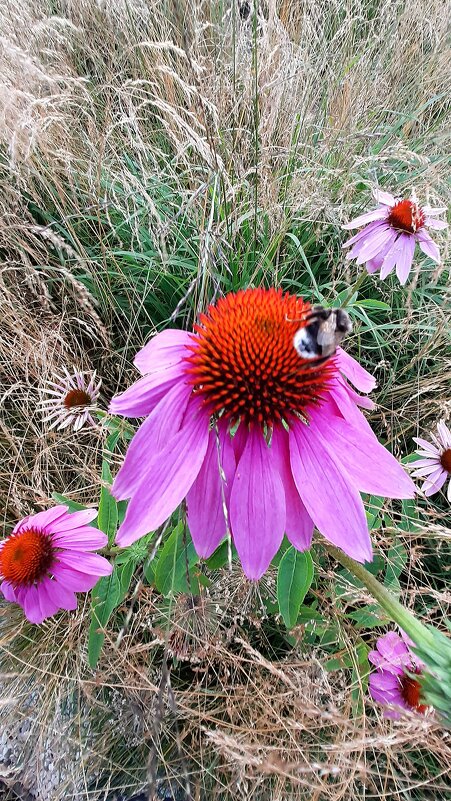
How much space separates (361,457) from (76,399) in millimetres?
676

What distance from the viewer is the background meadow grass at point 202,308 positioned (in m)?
0.95

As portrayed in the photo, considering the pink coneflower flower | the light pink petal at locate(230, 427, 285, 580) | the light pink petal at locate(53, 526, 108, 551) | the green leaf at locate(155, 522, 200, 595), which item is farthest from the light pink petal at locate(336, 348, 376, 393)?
the light pink petal at locate(53, 526, 108, 551)

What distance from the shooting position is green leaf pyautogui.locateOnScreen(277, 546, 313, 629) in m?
0.71

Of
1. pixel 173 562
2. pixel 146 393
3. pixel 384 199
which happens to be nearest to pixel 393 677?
pixel 173 562

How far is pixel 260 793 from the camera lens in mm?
962

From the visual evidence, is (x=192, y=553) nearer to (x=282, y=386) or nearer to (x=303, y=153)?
(x=282, y=386)

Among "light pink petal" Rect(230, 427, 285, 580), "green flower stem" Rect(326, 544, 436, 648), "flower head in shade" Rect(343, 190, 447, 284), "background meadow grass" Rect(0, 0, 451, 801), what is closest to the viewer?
"green flower stem" Rect(326, 544, 436, 648)

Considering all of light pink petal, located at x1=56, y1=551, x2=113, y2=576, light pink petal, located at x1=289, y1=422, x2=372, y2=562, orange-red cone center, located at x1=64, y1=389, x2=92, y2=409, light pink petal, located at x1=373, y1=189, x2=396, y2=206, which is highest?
light pink petal, located at x1=373, y1=189, x2=396, y2=206

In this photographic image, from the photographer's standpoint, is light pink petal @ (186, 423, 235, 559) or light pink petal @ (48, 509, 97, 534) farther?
light pink petal @ (48, 509, 97, 534)

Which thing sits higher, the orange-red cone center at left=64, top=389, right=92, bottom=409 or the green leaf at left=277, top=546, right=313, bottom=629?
the orange-red cone center at left=64, top=389, right=92, bottom=409

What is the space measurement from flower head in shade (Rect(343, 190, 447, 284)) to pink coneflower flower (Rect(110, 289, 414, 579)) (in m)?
0.50

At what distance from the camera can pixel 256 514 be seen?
1.85ft

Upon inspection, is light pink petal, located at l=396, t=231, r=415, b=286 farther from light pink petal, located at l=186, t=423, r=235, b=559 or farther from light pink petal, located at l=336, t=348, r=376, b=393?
light pink petal, located at l=186, t=423, r=235, b=559

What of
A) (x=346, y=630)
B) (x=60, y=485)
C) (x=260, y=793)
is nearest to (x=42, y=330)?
(x=60, y=485)
